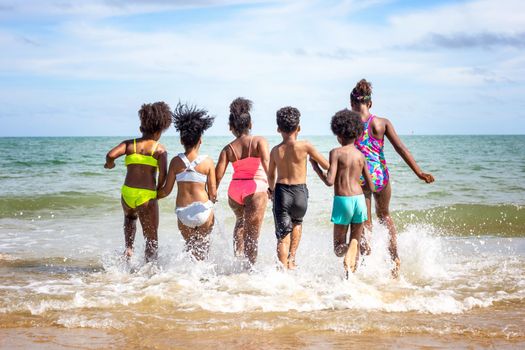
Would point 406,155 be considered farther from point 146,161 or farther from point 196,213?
point 146,161

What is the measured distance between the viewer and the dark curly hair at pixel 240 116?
237 inches

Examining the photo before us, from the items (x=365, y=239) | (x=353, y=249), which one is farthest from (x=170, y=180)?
(x=365, y=239)

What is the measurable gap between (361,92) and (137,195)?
2.65m

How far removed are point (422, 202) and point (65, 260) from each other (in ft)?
30.4

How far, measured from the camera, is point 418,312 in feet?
16.3

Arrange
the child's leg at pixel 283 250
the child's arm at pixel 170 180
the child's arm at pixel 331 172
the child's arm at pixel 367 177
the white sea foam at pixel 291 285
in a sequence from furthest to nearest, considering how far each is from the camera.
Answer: the child's arm at pixel 170 180
the child's leg at pixel 283 250
the child's arm at pixel 367 177
the child's arm at pixel 331 172
the white sea foam at pixel 291 285

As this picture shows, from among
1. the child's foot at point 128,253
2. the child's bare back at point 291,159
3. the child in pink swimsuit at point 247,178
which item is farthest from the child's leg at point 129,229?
the child's bare back at point 291,159

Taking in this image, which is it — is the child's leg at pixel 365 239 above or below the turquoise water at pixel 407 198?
above

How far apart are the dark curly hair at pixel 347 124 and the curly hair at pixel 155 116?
181 cm

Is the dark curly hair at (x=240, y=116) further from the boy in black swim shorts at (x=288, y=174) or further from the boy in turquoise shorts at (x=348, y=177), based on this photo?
the boy in turquoise shorts at (x=348, y=177)

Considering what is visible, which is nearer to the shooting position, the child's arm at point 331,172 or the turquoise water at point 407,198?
the child's arm at point 331,172

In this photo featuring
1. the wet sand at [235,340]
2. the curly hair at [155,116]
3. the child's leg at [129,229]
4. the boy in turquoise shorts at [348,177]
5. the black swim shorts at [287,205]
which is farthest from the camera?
the child's leg at [129,229]

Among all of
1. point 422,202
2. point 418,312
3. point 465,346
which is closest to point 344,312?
point 418,312

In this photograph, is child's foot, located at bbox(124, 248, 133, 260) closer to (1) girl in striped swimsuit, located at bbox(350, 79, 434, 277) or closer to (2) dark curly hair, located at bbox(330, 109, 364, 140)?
(1) girl in striped swimsuit, located at bbox(350, 79, 434, 277)
